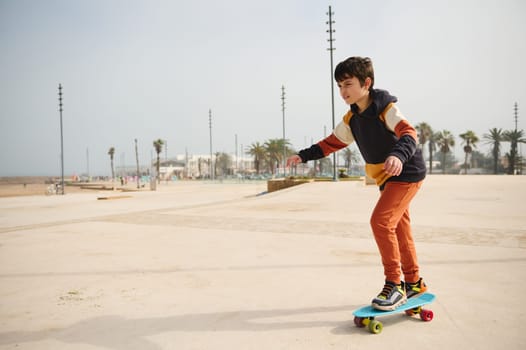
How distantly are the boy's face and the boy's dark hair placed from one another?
3cm

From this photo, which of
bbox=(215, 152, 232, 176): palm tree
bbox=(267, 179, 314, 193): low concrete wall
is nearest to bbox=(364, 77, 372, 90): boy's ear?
bbox=(267, 179, 314, 193): low concrete wall

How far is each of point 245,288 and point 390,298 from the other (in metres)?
1.55

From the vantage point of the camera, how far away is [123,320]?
304cm

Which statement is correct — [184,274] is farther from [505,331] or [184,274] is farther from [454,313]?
[505,331]

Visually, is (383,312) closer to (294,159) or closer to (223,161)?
(294,159)

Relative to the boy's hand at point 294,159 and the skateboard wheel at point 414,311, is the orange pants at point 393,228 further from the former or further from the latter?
the boy's hand at point 294,159

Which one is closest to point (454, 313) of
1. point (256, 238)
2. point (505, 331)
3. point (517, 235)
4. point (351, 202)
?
point (505, 331)

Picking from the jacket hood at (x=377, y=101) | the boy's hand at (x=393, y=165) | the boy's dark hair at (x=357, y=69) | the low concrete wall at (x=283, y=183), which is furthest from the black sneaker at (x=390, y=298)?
the low concrete wall at (x=283, y=183)

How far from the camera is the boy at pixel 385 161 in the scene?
9.57 ft

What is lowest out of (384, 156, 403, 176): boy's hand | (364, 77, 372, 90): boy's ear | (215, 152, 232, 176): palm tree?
(384, 156, 403, 176): boy's hand

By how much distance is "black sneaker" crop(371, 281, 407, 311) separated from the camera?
2.83 m

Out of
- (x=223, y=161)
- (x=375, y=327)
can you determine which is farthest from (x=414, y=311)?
(x=223, y=161)

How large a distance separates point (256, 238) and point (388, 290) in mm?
4014

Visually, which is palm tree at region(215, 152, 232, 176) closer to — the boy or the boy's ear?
the boy
